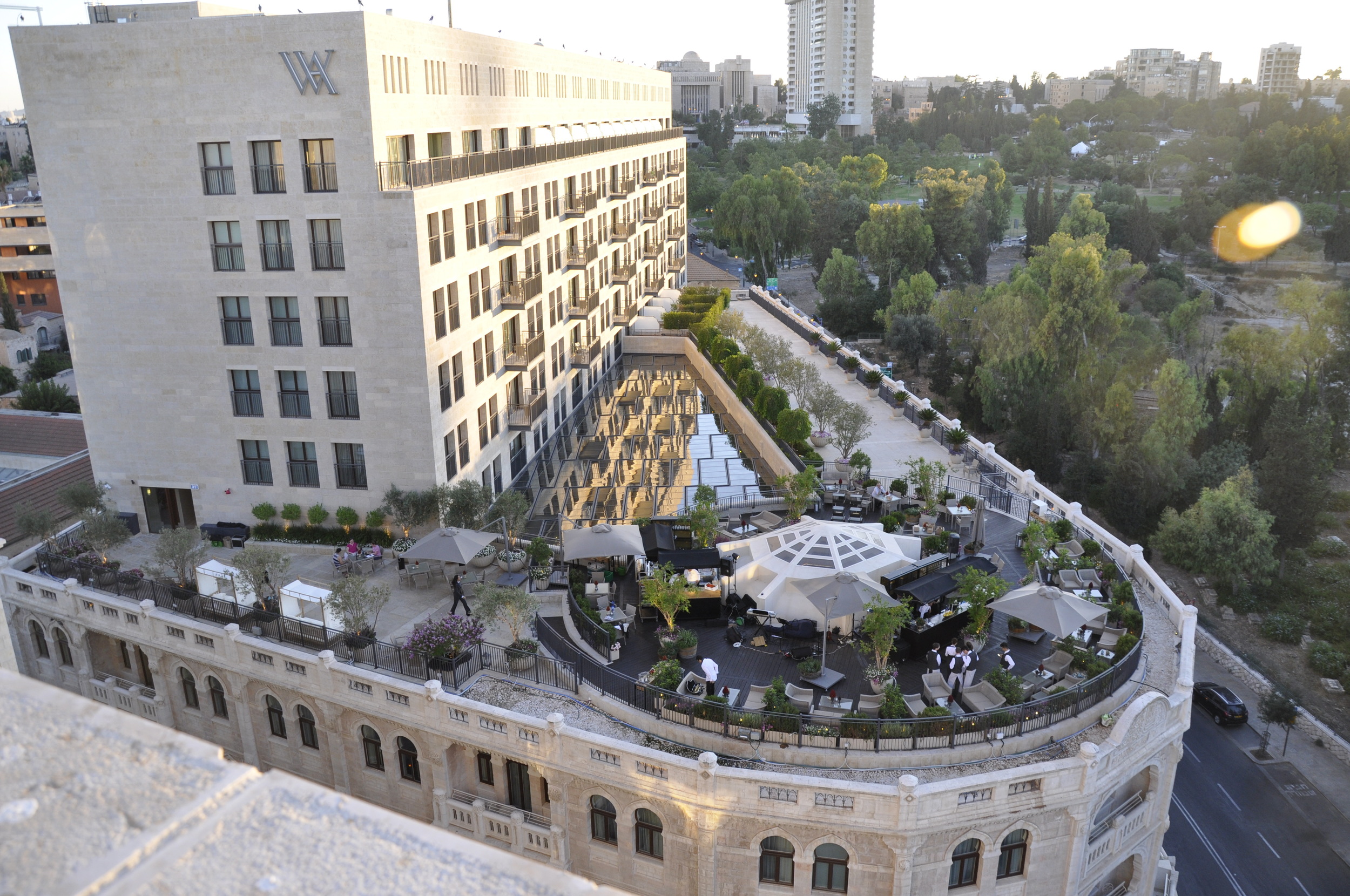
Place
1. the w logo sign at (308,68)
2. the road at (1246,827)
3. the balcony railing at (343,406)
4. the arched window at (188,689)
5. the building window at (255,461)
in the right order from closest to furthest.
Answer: the arched window at (188,689), the w logo sign at (308,68), the road at (1246,827), the balcony railing at (343,406), the building window at (255,461)

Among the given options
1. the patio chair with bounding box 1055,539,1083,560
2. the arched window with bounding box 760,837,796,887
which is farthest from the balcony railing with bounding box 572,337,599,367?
the arched window with bounding box 760,837,796,887

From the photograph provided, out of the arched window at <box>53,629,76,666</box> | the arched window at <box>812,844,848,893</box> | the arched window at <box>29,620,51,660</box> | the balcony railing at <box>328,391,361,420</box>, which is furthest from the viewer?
the balcony railing at <box>328,391,361,420</box>

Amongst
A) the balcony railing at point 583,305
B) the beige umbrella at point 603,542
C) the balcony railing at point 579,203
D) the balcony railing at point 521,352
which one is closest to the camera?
the beige umbrella at point 603,542

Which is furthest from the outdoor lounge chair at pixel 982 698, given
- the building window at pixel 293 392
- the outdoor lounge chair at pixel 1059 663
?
the building window at pixel 293 392

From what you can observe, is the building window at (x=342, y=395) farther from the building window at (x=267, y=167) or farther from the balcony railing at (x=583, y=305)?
the balcony railing at (x=583, y=305)

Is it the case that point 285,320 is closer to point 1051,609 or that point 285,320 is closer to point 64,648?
point 64,648

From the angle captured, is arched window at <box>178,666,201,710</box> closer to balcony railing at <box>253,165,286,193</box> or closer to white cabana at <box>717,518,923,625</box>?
balcony railing at <box>253,165,286,193</box>
